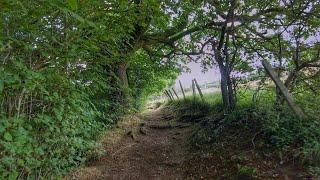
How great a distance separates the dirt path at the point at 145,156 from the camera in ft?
22.1

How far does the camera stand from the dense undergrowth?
4.96 m

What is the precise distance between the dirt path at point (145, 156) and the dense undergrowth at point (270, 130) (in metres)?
0.77

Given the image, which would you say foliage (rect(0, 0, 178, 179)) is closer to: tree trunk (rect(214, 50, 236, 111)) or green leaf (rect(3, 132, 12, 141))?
green leaf (rect(3, 132, 12, 141))

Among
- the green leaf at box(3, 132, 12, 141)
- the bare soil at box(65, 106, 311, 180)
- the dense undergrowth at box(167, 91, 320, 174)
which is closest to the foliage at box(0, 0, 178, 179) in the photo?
the green leaf at box(3, 132, 12, 141)

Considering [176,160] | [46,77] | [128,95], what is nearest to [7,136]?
[46,77]

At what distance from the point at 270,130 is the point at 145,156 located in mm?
3493

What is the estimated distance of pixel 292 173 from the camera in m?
4.71

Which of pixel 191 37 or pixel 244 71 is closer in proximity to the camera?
pixel 244 71

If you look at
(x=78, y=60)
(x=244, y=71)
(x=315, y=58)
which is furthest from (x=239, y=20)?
(x=78, y=60)

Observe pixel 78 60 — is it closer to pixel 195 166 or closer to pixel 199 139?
pixel 195 166

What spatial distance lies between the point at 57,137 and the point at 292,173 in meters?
3.53

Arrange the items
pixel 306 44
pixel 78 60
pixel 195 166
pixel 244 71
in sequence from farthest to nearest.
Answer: pixel 244 71
pixel 306 44
pixel 195 166
pixel 78 60

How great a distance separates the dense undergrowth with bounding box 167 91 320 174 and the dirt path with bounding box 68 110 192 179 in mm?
767

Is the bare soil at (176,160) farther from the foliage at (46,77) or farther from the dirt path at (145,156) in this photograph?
the foliage at (46,77)
